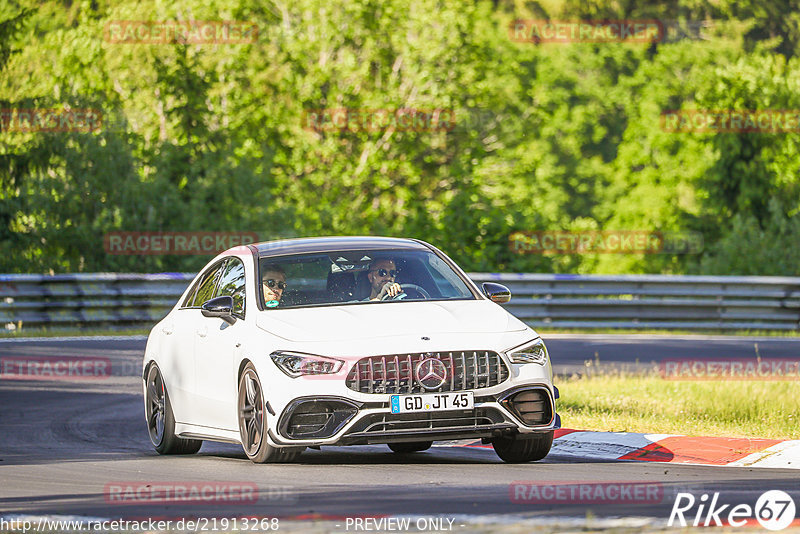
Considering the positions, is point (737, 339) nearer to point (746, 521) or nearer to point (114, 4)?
point (746, 521)

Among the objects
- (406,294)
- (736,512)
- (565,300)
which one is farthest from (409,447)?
(565,300)

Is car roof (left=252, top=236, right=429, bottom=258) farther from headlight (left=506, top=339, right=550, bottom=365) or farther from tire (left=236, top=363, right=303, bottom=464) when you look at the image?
headlight (left=506, top=339, right=550, bottom=365)

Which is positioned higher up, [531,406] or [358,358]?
[358,358]

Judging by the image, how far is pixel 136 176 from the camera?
32.5 m

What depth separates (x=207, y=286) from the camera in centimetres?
1160

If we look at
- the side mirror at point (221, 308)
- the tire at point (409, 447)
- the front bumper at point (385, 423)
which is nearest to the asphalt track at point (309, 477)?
the tire at point (409, 447)

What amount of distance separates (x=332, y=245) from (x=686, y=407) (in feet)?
12.8

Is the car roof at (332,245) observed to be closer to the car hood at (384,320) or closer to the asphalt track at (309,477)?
the car hood at (384,320)

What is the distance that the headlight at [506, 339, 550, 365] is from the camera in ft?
31.3

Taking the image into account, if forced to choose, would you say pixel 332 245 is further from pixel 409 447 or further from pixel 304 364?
pixel 304 364

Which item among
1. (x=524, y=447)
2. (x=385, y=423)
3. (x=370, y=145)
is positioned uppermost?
(x=385, y=423)

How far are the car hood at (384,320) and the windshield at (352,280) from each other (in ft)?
0.71

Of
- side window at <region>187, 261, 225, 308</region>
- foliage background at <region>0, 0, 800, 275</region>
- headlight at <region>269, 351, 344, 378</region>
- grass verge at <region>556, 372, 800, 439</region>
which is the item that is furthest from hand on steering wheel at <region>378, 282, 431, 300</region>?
foliage background at <region>0, 0, 800, 275</region>

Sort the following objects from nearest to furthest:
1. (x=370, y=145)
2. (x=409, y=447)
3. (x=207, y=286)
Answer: (x=409, y=447) → (x=207, y=286) → (x=370, y=145)
